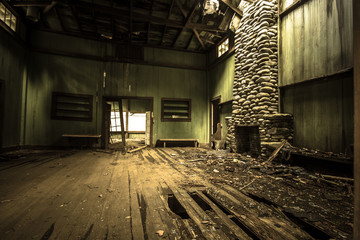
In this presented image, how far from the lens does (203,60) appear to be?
9.79 meters

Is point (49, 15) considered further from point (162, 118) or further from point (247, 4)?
point (247, 4)

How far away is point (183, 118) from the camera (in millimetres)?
9375

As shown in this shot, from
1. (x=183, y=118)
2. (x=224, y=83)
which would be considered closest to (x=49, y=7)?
(x=183, y=118)

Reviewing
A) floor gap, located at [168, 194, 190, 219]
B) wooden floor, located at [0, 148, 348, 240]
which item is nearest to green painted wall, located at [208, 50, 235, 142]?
wooden floor, located at [0, 148, 348, 240]

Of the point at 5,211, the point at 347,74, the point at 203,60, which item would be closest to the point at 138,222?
the point at 5,211

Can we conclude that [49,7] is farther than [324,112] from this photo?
Yes

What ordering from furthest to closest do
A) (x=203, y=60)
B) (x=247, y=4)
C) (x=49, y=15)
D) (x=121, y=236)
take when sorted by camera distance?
1. (x=203, y=60)
2. (x=49, y=15)
3. (x=247, y=4)
4. (x=121, y=236)

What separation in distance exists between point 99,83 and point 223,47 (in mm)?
6256

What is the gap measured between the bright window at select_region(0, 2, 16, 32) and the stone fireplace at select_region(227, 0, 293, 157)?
8.15 m

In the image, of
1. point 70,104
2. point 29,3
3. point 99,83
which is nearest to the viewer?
point 29,3

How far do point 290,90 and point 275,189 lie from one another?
3.15m

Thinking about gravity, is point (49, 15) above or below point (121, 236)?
above

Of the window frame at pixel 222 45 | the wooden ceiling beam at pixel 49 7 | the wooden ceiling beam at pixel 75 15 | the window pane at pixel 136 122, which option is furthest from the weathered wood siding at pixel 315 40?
the window pane at pixel 136 122

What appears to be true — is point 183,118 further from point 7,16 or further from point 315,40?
point 7,16
